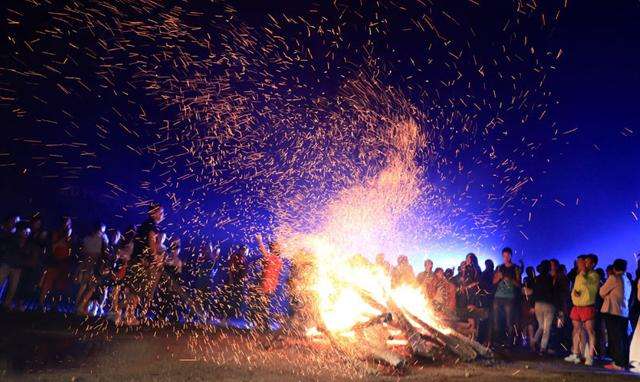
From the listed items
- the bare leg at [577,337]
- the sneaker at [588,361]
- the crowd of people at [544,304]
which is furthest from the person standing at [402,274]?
the sneaker at [588,361]

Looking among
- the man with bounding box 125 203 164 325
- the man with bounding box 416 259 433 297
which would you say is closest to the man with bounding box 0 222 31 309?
the man with bounding box 125 203 164 325

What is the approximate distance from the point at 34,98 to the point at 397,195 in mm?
14864

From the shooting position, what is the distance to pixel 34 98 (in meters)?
17.1

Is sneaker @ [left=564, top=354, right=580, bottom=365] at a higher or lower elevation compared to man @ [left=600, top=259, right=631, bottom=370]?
lower

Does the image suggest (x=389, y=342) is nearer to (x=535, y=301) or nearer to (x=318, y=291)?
(x=318, y=291)

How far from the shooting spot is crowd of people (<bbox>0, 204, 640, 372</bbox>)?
820cm

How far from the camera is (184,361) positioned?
615 cm

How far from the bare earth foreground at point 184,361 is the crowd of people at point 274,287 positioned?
1.06 meters

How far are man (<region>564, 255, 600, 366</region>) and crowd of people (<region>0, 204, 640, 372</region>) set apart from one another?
0.8 inches

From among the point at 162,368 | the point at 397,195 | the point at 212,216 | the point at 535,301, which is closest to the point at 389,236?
the point at 397,195

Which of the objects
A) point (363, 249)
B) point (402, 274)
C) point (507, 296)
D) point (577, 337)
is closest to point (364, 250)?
point (363, 249)

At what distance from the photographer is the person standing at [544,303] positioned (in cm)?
930

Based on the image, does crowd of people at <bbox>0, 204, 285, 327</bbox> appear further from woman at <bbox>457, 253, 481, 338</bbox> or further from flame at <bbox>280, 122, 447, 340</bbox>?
woman at <bbox>457, 253, 481, 338</bbox>

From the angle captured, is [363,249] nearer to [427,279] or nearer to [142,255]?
[427,279]
